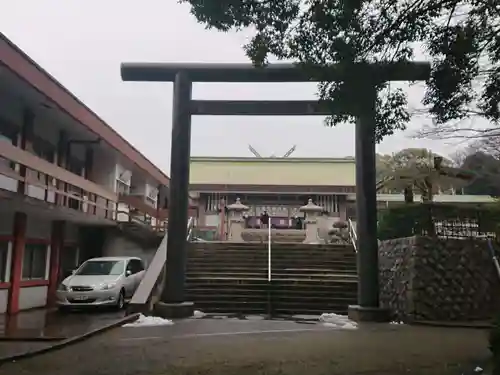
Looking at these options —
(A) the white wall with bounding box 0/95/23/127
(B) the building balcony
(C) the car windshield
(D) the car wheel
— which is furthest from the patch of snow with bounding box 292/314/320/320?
(A) the white wall with bounding box 0/95/23/127

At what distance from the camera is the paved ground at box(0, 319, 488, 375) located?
722 centimetres

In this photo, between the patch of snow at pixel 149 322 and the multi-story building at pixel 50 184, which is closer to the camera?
the patch of snow at pixel 149 322

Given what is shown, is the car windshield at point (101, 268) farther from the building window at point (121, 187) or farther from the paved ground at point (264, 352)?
the building window at point (121, 187)

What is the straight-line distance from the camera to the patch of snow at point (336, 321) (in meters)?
12.5

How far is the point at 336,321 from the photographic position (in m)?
13.3

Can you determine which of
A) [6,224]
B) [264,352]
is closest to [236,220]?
[6,224]

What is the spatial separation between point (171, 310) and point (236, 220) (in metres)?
14.1

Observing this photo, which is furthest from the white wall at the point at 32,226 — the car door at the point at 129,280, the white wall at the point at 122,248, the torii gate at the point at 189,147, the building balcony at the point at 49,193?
the torii gate at the point at 189,147

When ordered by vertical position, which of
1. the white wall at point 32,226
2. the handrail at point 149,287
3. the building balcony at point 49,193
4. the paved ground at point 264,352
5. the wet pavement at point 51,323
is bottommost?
the paved ground at point 264,352

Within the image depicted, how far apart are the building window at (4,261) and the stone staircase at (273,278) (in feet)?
16.3

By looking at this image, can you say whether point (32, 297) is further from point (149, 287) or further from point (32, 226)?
point (149, 287)

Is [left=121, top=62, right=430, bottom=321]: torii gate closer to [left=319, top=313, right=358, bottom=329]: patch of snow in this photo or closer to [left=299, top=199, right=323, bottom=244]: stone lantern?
[left=319, top=313, right=358, bottom=329]: patch of snow

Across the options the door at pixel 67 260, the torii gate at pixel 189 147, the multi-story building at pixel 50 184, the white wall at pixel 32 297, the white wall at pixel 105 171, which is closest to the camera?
the multi-story building at pixel 50 184

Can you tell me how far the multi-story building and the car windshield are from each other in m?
1.41
